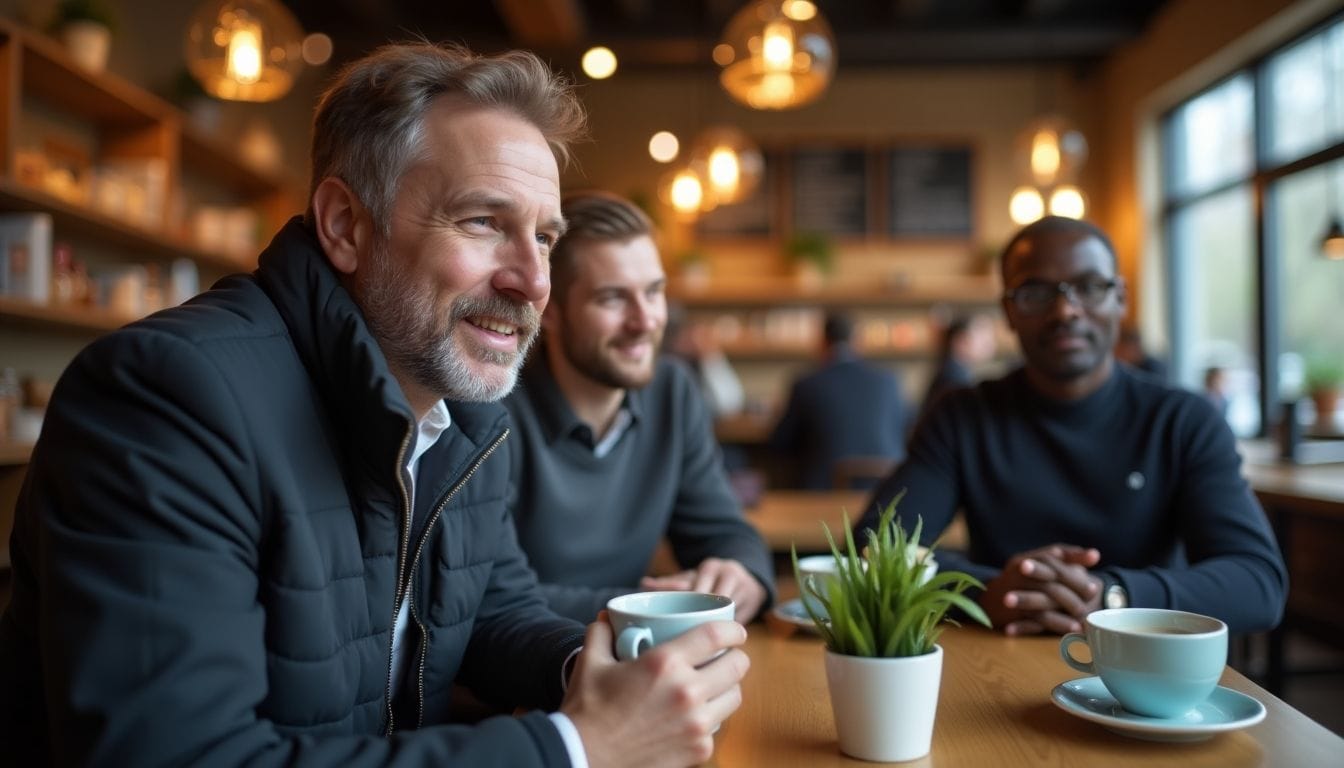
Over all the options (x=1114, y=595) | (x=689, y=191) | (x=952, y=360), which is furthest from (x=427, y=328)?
(x=952, y=360)

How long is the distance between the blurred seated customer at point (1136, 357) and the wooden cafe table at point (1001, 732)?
445cm

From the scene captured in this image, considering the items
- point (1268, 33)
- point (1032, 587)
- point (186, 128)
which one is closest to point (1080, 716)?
point (1032, 587)

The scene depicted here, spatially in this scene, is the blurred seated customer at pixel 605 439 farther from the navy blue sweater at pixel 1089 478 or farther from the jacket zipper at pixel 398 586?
the jacket zipper at pixel 398 586

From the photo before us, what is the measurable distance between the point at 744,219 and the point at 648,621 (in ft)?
23.0

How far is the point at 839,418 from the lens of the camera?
5082mm

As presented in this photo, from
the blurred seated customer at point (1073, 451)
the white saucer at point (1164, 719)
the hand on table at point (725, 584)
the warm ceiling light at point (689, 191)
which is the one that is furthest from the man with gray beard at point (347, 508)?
the warm ceiling light at point (689, 191)

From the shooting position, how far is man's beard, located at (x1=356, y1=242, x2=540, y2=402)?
4.05 ft

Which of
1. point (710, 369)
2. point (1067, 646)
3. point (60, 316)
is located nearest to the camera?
point (1067, 646)

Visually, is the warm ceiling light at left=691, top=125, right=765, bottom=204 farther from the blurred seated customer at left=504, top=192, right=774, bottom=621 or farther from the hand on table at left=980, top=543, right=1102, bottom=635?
the hand on table at left=980, top=543, right=1102, bottom=635

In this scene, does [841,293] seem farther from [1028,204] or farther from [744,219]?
[1028,204]

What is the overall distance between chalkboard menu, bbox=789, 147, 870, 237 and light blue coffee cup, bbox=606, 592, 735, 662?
6.92 m

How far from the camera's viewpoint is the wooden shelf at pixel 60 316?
345 cm

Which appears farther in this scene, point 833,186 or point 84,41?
point 833,186

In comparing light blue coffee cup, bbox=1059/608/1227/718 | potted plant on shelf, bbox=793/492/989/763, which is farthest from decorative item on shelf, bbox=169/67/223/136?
light blue coffee cup, bbox=1059/608/1227/718
